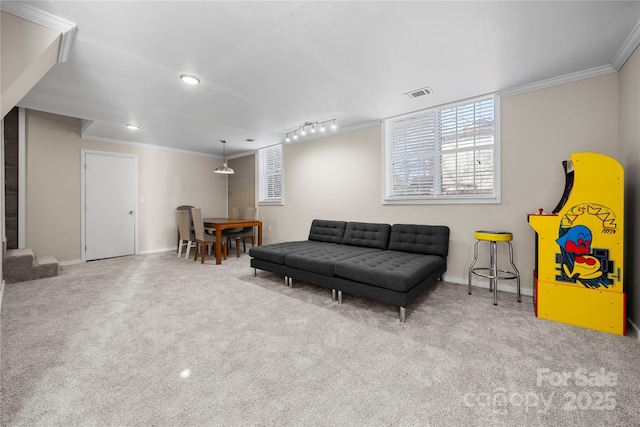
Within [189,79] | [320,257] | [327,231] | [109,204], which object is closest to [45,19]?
[189,79]

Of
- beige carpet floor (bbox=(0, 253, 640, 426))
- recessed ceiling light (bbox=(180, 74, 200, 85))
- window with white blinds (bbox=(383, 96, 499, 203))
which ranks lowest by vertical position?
beige carpet floor (bbox=(0, 253, 640, 426))

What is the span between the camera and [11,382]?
1.57 meters

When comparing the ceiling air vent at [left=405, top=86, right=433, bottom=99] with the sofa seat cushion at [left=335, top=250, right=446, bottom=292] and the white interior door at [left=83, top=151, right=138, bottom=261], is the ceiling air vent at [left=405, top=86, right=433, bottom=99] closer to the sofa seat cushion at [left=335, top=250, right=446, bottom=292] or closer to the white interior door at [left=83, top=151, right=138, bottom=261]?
the sofa seat cushion at [left=335, top=250, right=446, bottom=292]

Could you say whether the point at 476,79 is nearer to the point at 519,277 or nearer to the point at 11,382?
the point at 519,277

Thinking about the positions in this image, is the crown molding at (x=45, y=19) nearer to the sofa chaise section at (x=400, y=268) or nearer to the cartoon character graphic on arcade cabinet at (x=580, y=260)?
the sofa chaise section at (x=400, y=268)

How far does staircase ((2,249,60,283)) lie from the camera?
3.47 m

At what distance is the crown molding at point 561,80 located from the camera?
8.51 feet

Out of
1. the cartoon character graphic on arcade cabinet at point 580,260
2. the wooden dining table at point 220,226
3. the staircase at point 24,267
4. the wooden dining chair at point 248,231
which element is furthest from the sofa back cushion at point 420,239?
the staircase at point 24,267

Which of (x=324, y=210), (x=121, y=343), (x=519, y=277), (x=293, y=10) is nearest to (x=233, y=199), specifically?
(x=324, y=210)

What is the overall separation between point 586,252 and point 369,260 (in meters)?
1.93

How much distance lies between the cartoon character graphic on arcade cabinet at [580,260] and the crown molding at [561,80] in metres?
1.64

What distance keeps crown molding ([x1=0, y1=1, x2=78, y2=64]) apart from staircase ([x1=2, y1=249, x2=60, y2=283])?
10.2ft

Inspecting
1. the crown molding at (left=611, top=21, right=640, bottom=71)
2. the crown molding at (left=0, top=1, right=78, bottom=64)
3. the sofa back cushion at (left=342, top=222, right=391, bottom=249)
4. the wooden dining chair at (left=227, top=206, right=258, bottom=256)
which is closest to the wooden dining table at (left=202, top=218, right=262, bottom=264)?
the wooden dining chair at (left=227, top=206, right=258, bottom=256)

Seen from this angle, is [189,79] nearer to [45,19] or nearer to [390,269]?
[45,19]
